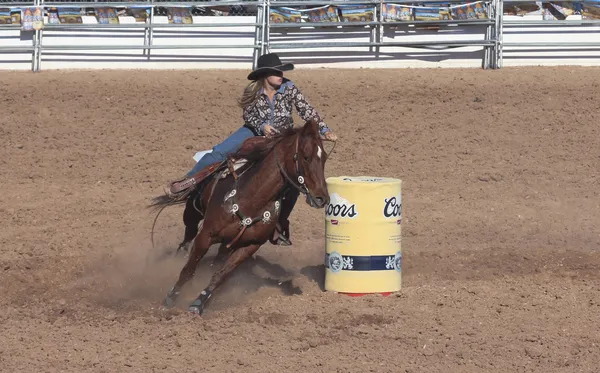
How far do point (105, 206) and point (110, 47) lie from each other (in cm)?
603

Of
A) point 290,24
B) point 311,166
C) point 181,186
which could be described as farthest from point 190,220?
point 290,24

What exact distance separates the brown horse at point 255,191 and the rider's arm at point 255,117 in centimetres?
34

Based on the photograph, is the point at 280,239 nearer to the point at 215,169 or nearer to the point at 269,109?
the point at 215,169

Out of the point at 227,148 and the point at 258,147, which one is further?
the point at 227,148

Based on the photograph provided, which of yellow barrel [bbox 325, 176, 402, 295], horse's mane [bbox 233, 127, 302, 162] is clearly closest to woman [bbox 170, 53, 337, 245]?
horse's mane [bbox 233, 127, 302, 162]

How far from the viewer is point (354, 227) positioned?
8.09m

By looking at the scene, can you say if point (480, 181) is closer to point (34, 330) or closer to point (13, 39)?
point (34, 330)

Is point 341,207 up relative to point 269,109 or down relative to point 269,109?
down

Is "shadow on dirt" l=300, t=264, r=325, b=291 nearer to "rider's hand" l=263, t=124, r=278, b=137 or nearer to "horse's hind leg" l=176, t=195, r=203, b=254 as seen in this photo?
"horse's hind leg" l=176, t=195, r=203, b=254

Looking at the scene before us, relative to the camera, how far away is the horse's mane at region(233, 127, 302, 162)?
7632mm

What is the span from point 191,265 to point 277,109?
157cm

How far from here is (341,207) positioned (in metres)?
8.12

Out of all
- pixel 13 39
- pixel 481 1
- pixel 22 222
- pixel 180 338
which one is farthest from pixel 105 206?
pixel 481 1

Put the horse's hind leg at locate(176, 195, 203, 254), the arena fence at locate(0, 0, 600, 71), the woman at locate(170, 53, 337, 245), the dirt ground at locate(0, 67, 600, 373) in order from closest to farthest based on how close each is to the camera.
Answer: the dirt ground at locate(0, 67, 600, 373), the woman at locate(170, 53, 337, 245), the horse's hind leg at locate(176, 195, 203, 254), the arena fence at locate(0, 0, 600, 71)
